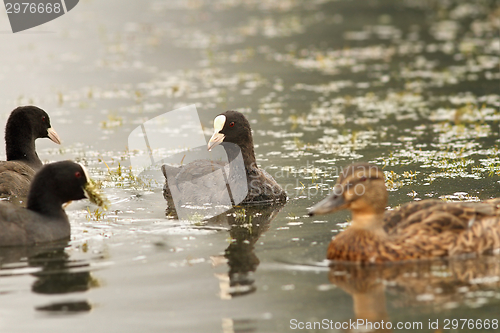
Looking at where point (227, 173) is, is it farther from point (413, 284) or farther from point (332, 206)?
point (413, 284)

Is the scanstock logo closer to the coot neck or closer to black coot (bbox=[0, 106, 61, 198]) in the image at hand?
black coot (bbox=[0, 106, 61, 198])

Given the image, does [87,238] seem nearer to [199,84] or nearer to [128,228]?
[128,228]

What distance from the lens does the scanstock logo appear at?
33.1m

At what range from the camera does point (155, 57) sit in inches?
1059

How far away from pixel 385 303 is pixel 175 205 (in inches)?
196

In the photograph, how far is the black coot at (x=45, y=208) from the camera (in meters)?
8.91

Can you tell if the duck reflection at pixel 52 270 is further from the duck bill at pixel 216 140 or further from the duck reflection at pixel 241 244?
the duck bill at pixel 216 140

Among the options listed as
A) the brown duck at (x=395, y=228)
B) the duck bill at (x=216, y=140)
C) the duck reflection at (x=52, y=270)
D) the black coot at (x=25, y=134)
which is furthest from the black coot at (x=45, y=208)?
the brown duck at (x=395, y=228)

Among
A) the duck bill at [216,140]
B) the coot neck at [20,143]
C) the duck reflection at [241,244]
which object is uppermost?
the coot neck at [20,143]

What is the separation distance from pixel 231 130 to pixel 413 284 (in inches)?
199

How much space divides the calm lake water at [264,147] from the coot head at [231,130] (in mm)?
1263

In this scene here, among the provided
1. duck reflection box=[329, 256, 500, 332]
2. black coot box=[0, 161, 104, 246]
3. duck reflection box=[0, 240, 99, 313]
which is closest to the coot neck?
black coot box=[0, 161, 104, 246]

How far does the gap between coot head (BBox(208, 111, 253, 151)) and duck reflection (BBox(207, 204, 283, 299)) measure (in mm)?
1221

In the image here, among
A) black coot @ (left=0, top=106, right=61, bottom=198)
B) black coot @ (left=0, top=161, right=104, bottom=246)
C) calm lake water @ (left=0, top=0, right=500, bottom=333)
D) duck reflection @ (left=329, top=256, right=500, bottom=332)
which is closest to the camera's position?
duck reflection @ (left=329, top=256, right=500, bottom=332)
